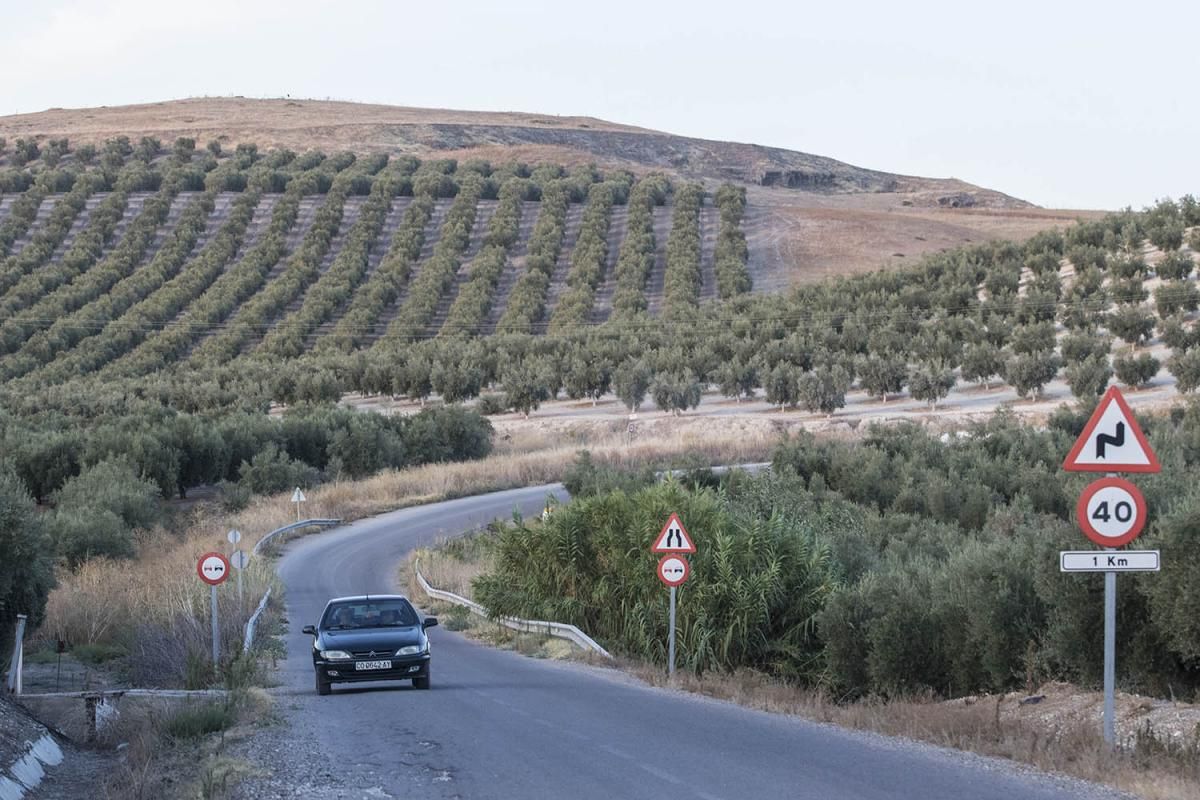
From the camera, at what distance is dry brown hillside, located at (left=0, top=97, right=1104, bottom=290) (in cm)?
10806

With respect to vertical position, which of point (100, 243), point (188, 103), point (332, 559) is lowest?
point (332, 559)

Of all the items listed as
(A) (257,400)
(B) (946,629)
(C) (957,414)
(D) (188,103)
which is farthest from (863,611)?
(D) (188,103)

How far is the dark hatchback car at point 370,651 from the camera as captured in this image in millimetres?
19641

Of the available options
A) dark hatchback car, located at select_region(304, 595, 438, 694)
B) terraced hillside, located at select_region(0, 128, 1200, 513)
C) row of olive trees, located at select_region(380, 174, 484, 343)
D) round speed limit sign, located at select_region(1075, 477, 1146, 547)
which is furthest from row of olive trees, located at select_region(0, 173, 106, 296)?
round speed limit sign, located at select_region(1075, 477, 1146, 547)

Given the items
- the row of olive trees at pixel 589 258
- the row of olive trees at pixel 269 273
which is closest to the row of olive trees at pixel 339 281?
the row of olive trees at pixel 269 273

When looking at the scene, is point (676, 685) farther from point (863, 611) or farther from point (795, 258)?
point (795, 258)

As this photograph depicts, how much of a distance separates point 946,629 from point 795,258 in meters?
86.3

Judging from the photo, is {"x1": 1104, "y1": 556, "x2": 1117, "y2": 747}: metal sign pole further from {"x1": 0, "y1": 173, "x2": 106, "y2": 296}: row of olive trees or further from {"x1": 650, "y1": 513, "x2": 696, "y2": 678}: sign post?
{"x1": 0, "y1": 173, "x2": 106, "y2": 296}: row of olive trees

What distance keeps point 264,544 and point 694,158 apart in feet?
389

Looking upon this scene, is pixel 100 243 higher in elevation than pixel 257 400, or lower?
higher

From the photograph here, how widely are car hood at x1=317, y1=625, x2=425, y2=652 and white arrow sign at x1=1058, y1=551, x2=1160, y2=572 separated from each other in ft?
34.0

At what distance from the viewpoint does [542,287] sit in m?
96.1

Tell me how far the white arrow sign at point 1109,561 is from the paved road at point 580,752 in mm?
1749

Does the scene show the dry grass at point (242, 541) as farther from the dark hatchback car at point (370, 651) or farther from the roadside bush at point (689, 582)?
the roadside bush at point (689, 582)
